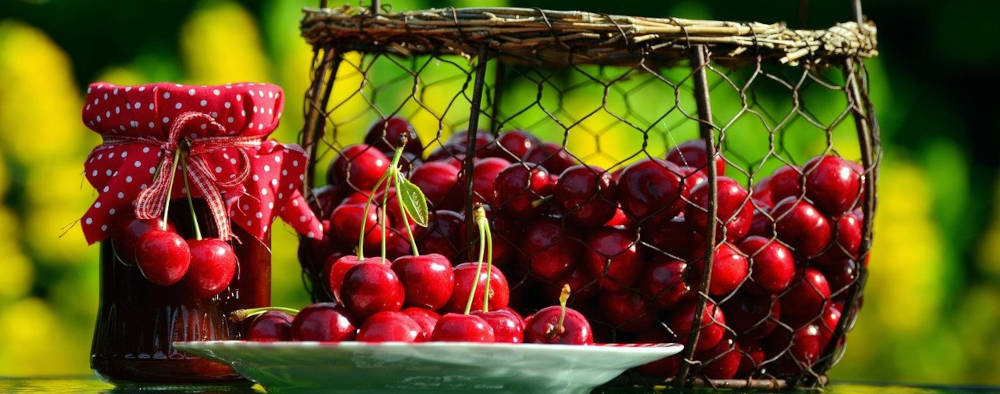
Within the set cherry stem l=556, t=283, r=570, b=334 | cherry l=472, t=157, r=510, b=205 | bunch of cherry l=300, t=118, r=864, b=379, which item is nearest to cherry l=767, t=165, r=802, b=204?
bunch of cherry l=300, t=118, r=864, b=379

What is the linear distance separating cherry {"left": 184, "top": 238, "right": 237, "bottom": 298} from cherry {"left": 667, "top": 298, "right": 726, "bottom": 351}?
33 centimetres

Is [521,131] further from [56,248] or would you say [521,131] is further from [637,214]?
[56,248]

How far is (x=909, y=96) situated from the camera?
2135 millimetres

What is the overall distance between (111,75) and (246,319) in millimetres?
1078

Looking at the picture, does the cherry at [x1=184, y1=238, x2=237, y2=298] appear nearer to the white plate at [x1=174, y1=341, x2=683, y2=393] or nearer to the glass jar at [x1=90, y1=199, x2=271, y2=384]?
the glass jar at [x1=90, y1=199, x2=271, y2=384]

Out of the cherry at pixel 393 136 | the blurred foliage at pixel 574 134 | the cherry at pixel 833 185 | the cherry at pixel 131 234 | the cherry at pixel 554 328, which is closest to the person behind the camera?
the cherry at pixel 554 328

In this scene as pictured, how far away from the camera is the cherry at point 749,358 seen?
103cm

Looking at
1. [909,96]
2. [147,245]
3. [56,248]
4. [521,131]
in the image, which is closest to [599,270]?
[521,131]

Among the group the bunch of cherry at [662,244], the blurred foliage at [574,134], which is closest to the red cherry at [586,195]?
the bunch of cherry at [662,244]

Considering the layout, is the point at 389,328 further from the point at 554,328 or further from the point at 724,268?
the point at 724,268

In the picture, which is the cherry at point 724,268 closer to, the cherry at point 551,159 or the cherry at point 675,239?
the cherry at point 675,239

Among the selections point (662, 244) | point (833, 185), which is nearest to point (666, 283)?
point (662, 244)

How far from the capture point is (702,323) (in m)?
0.98

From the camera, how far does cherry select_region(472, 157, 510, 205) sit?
3.37 feet
